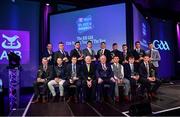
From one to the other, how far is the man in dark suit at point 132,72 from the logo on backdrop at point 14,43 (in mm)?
4364

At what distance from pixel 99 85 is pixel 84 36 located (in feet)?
8.34

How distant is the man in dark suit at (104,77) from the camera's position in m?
6.24

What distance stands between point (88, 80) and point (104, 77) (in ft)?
1.32

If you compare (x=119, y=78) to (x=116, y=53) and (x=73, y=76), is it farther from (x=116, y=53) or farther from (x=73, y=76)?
(x=73, y=76)

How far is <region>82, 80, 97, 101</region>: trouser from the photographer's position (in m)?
6.21

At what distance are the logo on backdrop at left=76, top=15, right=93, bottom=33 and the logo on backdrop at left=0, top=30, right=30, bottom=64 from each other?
2295 millimetres

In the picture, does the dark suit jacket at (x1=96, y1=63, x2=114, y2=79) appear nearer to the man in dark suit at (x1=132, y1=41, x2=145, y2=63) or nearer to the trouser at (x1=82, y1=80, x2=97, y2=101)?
the trouser at (x1=82, y1=80, x2=97, y2=101)

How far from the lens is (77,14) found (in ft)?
28.2

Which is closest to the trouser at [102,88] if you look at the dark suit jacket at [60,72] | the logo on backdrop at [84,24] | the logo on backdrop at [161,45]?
the dark suit jacket at [60,72]

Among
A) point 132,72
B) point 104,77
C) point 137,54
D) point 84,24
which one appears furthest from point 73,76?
point 84,24

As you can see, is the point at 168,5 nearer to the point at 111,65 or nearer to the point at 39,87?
the point at 111,65

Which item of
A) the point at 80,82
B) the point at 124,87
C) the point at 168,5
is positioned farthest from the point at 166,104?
the point at 168,5

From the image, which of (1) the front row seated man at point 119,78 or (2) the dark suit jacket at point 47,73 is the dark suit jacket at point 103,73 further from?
(2) the dark suit jacket at point 47,73

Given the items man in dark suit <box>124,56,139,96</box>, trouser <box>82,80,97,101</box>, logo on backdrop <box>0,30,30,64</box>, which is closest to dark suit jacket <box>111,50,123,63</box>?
man in dark suit <box>124,56,139,96</box>
